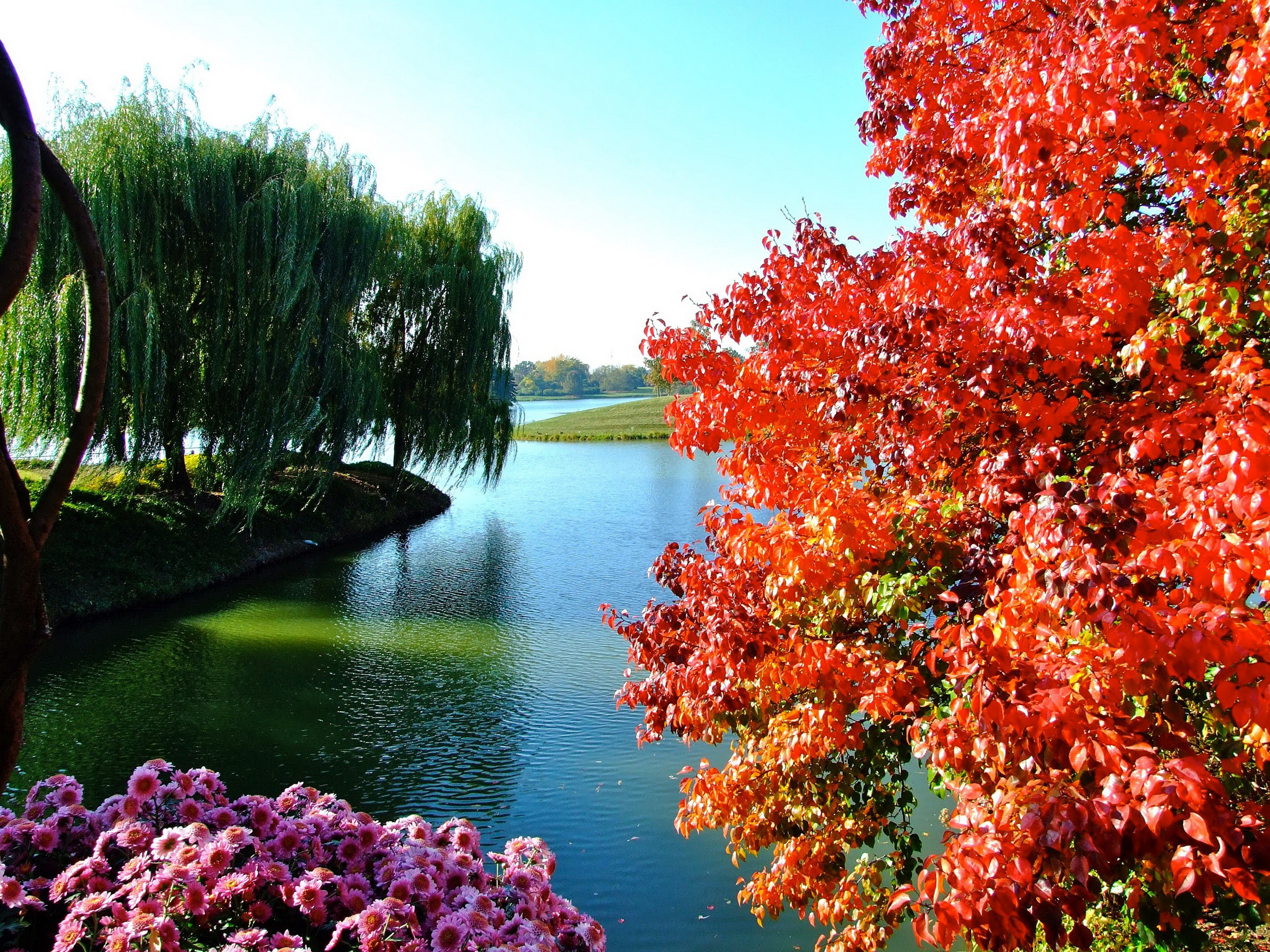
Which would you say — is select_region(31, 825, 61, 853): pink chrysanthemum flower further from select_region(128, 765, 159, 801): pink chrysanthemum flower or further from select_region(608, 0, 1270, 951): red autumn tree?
select_region(608, 0, 1270, 951): red autumn tree

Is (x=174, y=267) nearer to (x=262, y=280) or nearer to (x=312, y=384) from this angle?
(x=262, y=280)

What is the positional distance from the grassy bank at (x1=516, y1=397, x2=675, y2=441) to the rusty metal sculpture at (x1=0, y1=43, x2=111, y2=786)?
39.6 metres

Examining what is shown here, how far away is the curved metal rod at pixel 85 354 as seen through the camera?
1443 mm

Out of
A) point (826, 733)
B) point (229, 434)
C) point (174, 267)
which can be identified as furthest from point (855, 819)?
point (174, 267)

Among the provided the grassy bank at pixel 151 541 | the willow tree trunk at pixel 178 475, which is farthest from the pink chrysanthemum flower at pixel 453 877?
the willow tree trunk at pixel 178 475

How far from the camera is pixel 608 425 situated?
61.4 meters

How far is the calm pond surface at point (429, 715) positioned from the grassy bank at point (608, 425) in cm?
2752

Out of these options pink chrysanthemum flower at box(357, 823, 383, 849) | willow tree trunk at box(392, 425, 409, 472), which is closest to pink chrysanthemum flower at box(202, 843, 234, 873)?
pink chrysanthemum flower at box(357, 823, 383, 849)

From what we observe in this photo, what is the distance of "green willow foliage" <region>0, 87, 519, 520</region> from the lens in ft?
41.0

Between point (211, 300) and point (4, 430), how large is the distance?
14.1 meters

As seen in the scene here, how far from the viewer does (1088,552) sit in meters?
2.41

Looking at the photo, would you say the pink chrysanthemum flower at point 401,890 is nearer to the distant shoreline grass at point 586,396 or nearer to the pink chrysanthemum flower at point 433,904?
the pink chrysanthemum flower at point 433,904

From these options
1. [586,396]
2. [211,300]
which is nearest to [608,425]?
[211,300]

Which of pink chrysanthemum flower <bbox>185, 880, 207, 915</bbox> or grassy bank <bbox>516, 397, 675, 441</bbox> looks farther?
grassy bank <bbox>516, 397, 675, 441</bbox>
